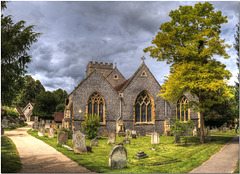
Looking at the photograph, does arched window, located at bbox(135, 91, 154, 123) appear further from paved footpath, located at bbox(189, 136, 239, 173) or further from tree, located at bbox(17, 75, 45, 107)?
tree, located at bbox(17, 75, 45, 107)

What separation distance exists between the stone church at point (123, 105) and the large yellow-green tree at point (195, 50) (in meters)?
7.94

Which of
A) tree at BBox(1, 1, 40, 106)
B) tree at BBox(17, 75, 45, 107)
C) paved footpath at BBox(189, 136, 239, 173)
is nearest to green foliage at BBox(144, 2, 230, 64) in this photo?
paved footpath at BBox(189, 136, 239, 173)

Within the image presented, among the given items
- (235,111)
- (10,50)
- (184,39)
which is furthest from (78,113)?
(235,111)

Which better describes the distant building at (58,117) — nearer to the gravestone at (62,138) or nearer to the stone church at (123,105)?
the stone church at (123,105)

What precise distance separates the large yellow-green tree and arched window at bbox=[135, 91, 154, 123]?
8.34 m

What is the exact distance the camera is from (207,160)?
33.4 feet

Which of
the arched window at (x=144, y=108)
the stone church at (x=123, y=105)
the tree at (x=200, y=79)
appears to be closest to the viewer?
the tree at (x=200, y=79)

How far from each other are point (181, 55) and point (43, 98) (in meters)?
35.9

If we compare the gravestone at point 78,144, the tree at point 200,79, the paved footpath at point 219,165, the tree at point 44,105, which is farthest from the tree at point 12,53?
the tree at point 44,105

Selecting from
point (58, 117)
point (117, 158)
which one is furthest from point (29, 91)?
point (117, 158)

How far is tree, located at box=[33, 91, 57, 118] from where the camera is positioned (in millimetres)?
43469

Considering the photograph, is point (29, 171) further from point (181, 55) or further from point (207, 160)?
point (181, 55)

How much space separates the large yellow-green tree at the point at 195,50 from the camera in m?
14.9

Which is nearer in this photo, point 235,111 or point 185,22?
point 185,22
